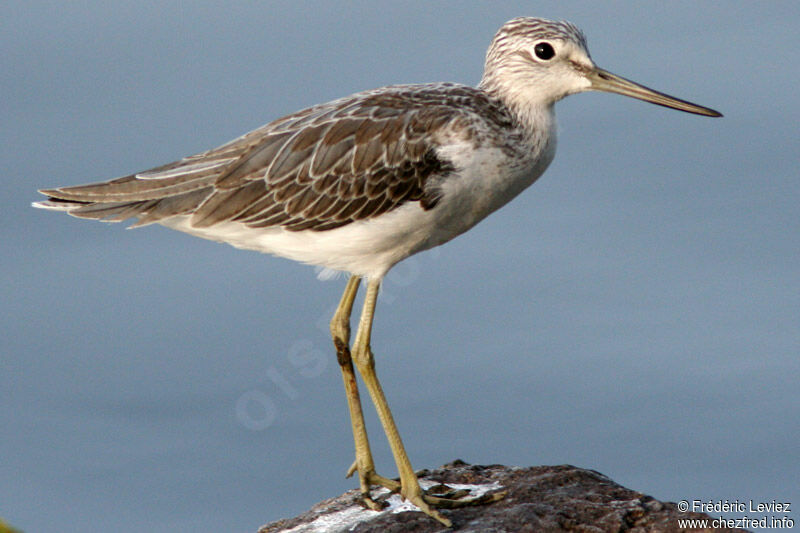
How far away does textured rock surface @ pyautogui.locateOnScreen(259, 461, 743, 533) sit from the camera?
411 inches

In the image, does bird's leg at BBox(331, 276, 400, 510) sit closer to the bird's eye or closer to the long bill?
the bird's eye

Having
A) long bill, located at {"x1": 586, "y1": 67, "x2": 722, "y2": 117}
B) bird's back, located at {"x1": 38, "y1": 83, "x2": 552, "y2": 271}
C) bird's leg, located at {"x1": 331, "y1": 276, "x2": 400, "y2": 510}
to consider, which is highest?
long bill, located at {"x1": 586, "y1": 67, "x2": 722, "y2": 117}

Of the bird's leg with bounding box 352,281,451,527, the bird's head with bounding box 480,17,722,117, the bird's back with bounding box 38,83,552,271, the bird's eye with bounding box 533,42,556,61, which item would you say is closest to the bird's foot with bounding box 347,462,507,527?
the bird's leg with bounding box 352,281,451,527

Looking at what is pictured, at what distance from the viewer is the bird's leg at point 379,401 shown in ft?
36.3

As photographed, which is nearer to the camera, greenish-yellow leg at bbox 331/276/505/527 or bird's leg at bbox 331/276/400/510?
greenish-yellow leg at bbox 331/276/505/527

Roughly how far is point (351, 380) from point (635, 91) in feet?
13.7

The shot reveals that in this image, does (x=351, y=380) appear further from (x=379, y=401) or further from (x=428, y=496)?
(x=428, y=496)

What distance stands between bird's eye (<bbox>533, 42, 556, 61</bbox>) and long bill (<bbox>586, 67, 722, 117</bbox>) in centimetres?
43

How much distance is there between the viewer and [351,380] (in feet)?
38.8

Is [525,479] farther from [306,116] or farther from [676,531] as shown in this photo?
[306,116]

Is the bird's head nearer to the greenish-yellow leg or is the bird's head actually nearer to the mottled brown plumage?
the mottled brown plumage

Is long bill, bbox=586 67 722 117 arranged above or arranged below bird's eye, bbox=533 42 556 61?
below

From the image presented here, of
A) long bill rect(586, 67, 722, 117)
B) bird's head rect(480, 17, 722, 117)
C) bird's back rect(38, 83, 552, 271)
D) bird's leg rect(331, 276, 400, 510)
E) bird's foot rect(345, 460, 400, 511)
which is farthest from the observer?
A: bird's leg rect(331, 276, 400, 510)

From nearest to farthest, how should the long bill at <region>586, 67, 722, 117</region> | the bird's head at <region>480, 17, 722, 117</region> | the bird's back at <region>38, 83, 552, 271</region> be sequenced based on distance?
the bird's back at <region>38, 83, 552, 271</region> < the bird's head at <region>480, 17, 722, 117</region> < the long bill at <region>586, 67, 722, 117</region>
